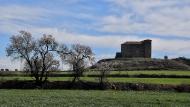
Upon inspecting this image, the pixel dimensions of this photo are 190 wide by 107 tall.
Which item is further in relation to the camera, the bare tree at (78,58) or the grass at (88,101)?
the bare tree at (78,58)

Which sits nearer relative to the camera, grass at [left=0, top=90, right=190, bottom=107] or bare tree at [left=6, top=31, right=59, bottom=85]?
grass at [left=0, top=90, right=190, bottom=107]

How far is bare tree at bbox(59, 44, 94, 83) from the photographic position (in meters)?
99.8

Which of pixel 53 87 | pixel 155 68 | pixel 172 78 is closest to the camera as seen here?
pixel 53 87

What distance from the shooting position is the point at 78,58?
101 m

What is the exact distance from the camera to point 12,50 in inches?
3932

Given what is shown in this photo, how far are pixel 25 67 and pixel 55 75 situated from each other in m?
16.8

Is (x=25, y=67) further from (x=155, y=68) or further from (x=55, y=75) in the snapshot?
(x=155, y=68)

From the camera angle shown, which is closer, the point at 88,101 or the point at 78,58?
the point at 88,101

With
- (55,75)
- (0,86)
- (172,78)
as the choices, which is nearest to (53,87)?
(0,86)

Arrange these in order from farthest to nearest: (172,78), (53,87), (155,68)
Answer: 1. (155,68)
2. (172,78)
3. (53,87)

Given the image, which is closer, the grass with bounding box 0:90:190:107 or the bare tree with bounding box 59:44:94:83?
the grass with bounding box 0:90:190:107

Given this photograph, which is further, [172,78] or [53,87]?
[172,78]

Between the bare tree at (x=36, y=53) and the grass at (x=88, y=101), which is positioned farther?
the bare tree at (x=36, y=53)

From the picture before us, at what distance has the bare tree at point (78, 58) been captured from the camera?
99.8 metres
